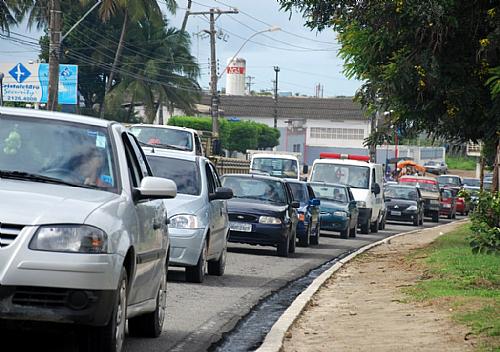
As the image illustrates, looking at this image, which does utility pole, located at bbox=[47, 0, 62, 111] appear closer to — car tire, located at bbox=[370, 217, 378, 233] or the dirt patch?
car tire, located at bbox=[370, 217, 378, 233]

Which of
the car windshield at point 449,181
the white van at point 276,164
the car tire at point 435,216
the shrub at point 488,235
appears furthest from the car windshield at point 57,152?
the car windshield at point 449,181

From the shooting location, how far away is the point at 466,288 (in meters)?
15.6

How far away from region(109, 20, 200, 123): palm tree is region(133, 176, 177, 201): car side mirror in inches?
2239

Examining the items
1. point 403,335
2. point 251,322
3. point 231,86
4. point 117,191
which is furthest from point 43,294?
point 231,86

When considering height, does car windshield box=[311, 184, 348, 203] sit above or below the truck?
below

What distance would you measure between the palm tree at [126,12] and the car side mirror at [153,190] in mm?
42930

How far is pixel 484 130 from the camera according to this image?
78.5 ft

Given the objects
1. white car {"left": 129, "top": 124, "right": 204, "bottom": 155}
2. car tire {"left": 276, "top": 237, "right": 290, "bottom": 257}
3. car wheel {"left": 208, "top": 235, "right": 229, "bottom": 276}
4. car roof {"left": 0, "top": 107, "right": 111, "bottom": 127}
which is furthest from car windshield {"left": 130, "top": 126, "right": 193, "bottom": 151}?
car roof {"left": 0, "top": 107, "right": 111, "bottom": 127}

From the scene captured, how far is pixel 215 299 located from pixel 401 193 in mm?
34773

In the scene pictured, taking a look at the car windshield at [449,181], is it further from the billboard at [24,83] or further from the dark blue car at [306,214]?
the dark blue car at [306,214]

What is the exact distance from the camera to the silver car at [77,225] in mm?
7789

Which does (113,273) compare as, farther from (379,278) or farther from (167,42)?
(167,42)

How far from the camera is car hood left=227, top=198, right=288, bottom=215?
75.8 feet

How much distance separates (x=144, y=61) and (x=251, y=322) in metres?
56.7
